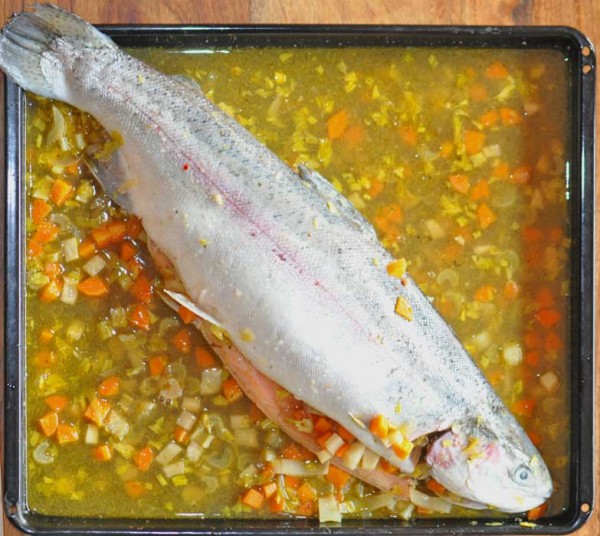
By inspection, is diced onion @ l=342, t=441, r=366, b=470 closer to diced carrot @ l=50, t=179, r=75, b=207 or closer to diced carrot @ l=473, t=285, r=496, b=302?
diced carrot @ l=473, t=285, r=496, b=302

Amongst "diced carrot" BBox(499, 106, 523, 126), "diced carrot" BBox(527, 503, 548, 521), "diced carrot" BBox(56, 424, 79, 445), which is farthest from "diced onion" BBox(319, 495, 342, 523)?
"diced carrot" BBox(499, 106, 523, 126)

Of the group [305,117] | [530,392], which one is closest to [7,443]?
[305,117]

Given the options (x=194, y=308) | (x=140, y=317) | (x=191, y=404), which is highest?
(x=194, y=308)

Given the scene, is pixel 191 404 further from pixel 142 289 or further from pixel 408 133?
pixel 408 133

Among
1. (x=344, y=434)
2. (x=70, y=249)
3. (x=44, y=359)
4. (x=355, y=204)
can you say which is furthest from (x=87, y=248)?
(x=344, y=434)

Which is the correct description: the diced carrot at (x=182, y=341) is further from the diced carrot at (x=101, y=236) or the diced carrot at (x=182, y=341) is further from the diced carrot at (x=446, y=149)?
the diced carrot at (x=446, y=149)

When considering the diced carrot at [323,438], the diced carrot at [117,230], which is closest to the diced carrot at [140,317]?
the diced carrot at [117,230]

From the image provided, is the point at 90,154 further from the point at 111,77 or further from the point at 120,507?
the point at 120,507
